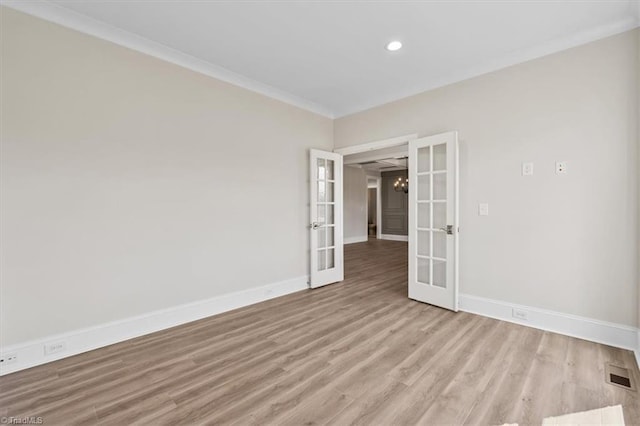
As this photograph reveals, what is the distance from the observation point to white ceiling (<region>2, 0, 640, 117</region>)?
2375 millimetres

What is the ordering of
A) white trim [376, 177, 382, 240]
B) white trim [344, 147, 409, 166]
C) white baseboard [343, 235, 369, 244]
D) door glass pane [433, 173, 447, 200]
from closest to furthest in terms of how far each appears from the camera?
door glass pane [433, 173, 447, 200]
white trim [344, 147, 409, 166]
white baseboard [343, 235, 369, 244]
white trim [376, 177, 382, 240]

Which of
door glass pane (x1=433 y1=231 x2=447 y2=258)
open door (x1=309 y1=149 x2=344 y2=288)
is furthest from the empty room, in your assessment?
open door (x1=309 y1=149 x2=344 y2=288)

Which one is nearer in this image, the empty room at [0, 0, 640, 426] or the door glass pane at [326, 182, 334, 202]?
the empty room at [0, 0, 640, 426]

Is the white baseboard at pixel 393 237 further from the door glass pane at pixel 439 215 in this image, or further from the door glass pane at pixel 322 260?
the door glass pane at pixel 439 215

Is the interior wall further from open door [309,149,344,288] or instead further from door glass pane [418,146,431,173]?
door glass pane [418,146,431,173]

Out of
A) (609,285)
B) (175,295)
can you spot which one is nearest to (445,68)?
(609,285)

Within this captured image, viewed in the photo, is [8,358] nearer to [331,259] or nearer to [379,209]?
[331,259]

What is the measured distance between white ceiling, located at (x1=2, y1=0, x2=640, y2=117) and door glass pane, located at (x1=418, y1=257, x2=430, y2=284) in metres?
2.29

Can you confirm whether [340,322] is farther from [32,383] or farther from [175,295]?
[32,383]

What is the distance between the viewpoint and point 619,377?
2.09 m

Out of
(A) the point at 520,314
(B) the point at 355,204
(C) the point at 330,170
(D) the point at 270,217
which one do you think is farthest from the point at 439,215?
(B) the point at 355,204

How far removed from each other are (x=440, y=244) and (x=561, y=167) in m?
1.45

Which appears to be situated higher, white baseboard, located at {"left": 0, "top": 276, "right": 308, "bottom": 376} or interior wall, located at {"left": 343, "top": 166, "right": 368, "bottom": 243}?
interior wall, located at {"left": 343, "top": 166, "right": 368, "bottom": 243}

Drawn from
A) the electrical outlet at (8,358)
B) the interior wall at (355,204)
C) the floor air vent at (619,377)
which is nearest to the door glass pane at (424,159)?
the floor air vent at (619,377)
